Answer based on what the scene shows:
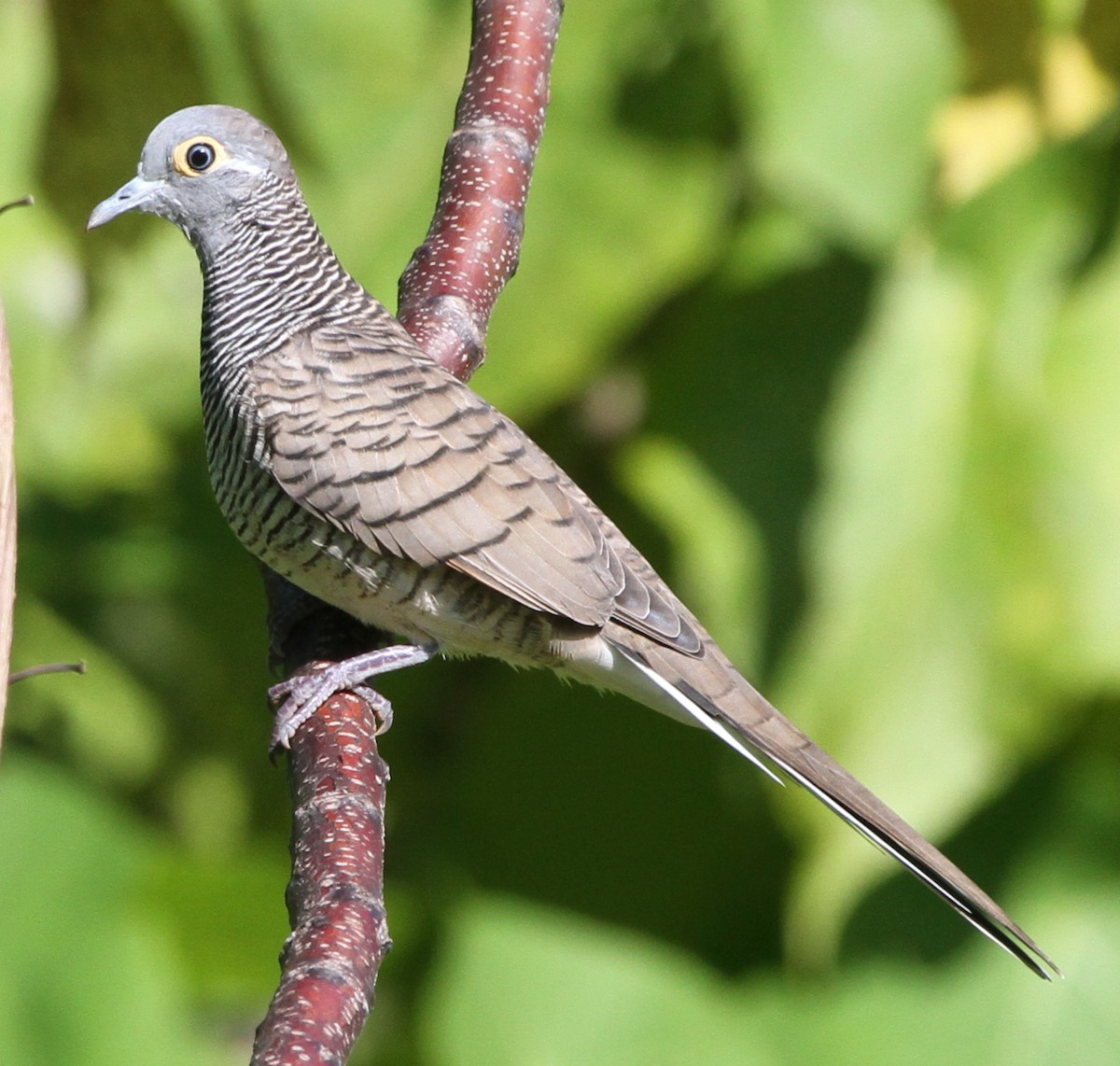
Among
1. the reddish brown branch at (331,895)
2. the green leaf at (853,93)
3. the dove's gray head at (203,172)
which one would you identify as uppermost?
the green leaf at (853,93)

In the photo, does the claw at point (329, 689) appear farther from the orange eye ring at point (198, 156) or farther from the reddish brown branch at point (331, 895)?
the orange eye ring at point (198, 156)

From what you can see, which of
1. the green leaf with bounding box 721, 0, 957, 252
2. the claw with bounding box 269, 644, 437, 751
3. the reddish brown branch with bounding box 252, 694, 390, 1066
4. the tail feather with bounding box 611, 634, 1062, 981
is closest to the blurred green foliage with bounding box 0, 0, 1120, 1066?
the green leaf with bounding box 721, 0, 957, 252

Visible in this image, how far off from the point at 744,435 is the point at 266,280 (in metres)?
1.13

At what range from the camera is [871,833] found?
98.3 inches

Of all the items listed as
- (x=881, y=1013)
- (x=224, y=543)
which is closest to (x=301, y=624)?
(x=224, y=543)

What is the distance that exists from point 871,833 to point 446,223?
1384 mm

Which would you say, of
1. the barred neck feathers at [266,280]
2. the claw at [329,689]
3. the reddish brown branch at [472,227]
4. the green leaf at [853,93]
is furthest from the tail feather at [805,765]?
the green leaf at [853,93]

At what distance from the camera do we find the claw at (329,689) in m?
2.38

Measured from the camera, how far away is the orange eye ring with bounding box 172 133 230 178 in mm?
2900

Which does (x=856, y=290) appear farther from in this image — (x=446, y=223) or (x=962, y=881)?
(x=962, y=881)

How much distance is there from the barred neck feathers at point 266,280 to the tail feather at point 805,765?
2.79 ft

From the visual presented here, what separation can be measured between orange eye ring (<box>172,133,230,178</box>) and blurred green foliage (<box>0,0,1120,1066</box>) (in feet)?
1.48

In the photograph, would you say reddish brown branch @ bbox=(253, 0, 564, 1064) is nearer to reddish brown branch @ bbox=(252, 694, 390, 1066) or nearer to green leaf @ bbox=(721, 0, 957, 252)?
reddish brown branch @ bbox=(252, 694, 390, 1066)

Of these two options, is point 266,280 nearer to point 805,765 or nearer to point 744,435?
point 744,435
